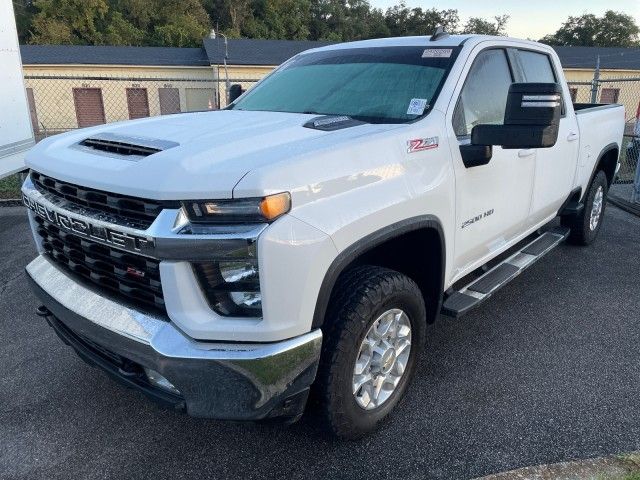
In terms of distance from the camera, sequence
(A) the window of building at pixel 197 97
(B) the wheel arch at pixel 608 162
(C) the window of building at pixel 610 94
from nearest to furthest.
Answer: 1. (B) the wheel arch at pixel 608 162
2. (A) the window of building at pixel 197 97
3. (C) the window of building at pixel 610 94

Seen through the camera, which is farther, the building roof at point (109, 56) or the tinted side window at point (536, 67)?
the building roof at point (109, 56)

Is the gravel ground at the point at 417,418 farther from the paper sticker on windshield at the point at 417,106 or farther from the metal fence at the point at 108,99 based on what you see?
the metal fence at the point at 108,99

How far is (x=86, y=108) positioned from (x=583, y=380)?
33.4 meters

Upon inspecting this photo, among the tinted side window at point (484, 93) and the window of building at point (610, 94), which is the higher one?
the tinted side window at point (484, 93)

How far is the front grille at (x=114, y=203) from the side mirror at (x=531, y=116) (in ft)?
5.41

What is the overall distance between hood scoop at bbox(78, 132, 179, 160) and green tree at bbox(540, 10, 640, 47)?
72332 mm

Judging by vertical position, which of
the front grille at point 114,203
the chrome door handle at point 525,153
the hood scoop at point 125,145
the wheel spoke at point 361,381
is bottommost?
the wheel spoke at point 361,381

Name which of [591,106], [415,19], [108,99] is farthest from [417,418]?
[415,19]

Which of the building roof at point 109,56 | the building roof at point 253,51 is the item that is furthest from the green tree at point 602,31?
the building roof at point 109,56

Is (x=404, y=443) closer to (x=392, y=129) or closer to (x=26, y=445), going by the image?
(x=392, y=129)

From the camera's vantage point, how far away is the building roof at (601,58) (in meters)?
36.4

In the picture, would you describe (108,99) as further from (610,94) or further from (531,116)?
(610,94)

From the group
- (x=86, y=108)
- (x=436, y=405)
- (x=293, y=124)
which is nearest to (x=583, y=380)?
(x=436, y=405)

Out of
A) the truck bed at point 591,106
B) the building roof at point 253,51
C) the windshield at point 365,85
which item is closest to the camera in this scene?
the windshield at point 365,85
